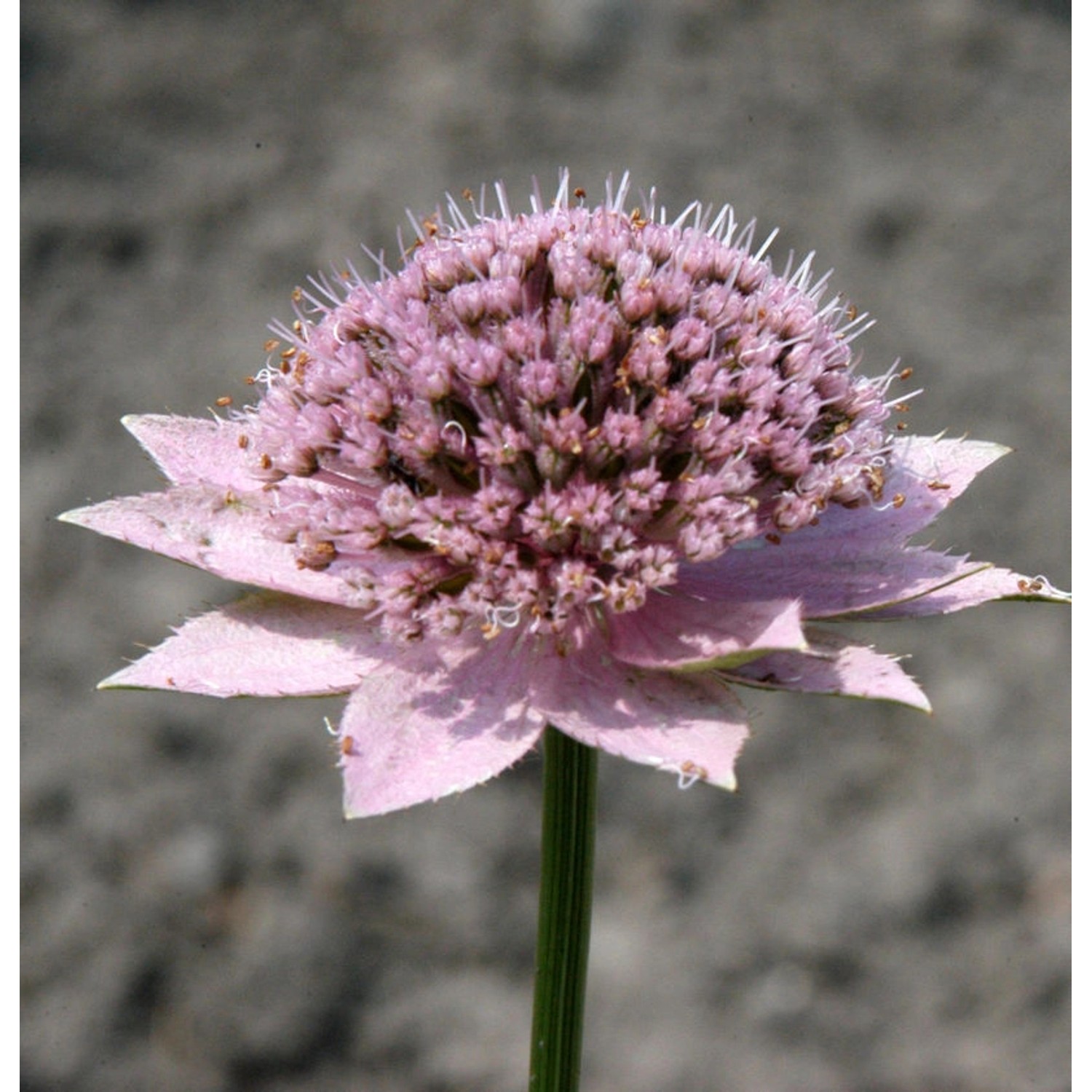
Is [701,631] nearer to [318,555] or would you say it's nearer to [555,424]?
[555,424]

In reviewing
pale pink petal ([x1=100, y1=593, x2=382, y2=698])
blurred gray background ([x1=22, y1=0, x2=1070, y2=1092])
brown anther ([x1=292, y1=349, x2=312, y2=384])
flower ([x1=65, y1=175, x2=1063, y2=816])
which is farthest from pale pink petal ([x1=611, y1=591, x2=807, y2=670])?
blurred gray background ([x1=22, y1=0, x2=1070, y2=1092])

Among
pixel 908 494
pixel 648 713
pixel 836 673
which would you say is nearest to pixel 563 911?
pixel 648 713

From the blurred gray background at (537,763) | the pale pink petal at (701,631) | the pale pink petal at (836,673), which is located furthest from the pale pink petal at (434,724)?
the blurred gray background at (537,763)

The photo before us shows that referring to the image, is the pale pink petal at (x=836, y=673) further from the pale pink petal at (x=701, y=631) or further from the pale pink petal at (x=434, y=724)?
the pale pink petal at (x=434, y=724)

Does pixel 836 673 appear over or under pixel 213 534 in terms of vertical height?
under

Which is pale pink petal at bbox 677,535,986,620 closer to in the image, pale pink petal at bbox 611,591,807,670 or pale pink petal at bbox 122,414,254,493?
pale pink petal at bbox 611,591,807,670

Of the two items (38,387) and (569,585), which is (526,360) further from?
(38,387)
